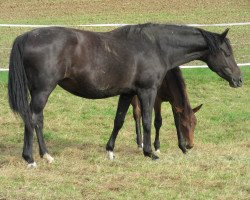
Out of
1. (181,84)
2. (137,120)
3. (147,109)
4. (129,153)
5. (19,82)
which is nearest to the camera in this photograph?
(19,82)

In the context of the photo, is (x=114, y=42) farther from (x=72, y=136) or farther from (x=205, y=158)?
(x=72, y=136)

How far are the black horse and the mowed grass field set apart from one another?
69cm

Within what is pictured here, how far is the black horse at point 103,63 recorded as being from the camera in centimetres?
852

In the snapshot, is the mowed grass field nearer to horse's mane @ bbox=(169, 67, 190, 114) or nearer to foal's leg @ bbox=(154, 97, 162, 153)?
foal's leg @ bbox=(154, 97, 162, 153)

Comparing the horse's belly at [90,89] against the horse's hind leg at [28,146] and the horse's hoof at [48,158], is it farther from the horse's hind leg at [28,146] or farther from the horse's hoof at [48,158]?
the horse's hoof at [48,158]

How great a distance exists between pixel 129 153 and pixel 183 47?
6.56ft

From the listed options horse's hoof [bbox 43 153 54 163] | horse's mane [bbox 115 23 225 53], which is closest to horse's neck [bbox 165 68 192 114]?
horse's mane [bbox 115 23 225 53]

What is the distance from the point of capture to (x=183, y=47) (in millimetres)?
9766

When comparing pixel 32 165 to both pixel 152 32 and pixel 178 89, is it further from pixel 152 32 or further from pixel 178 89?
pixel 178 89

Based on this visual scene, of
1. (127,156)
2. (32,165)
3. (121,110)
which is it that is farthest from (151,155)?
(32,165)

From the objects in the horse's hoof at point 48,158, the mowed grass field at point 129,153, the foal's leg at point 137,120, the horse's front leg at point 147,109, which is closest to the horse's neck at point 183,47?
the horse's front leg at point 147,109

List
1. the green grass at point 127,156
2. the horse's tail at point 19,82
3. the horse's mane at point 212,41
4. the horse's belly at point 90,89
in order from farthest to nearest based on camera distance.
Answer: the horse's mane at point 212,41 < the horse's belly at point 90,89 < the horse's tail at point 19,82 < the green grass at point 127,156

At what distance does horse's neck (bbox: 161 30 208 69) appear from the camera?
9641 mm

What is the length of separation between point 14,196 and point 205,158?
3.21 metres
